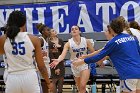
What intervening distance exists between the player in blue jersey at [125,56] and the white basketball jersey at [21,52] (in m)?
0.95

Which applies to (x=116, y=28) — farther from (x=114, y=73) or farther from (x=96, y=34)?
(x=96, y=34)

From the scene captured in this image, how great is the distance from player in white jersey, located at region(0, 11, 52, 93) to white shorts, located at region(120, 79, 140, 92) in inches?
47.1

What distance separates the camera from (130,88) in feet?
16.2

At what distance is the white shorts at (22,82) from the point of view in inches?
178

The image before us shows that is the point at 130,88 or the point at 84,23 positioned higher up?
the point at 84,23

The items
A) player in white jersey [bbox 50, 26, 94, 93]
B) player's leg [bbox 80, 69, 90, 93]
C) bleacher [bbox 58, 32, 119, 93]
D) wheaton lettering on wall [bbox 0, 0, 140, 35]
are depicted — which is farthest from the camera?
wheaton lettering on wall [bbox 0, 0, 140, 35]

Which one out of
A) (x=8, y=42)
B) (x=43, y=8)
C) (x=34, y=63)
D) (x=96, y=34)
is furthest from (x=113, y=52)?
(x=43, y=8)

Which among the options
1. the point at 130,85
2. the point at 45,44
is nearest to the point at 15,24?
the point at 130,85

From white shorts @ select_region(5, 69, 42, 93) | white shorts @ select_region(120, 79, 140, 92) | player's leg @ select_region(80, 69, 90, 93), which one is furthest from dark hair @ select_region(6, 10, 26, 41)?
player's leg @ select_region(80, 69, 90, 93)

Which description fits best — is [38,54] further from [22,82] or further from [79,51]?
[79,51]

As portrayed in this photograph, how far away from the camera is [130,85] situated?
4.92 meters

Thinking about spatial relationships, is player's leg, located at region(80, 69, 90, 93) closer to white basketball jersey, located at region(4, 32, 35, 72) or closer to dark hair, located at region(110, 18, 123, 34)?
dark hair, located at region(110, 18, 123, 34)

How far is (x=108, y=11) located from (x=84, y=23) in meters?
0.87

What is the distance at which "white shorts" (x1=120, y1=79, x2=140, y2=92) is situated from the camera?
4.91 m
